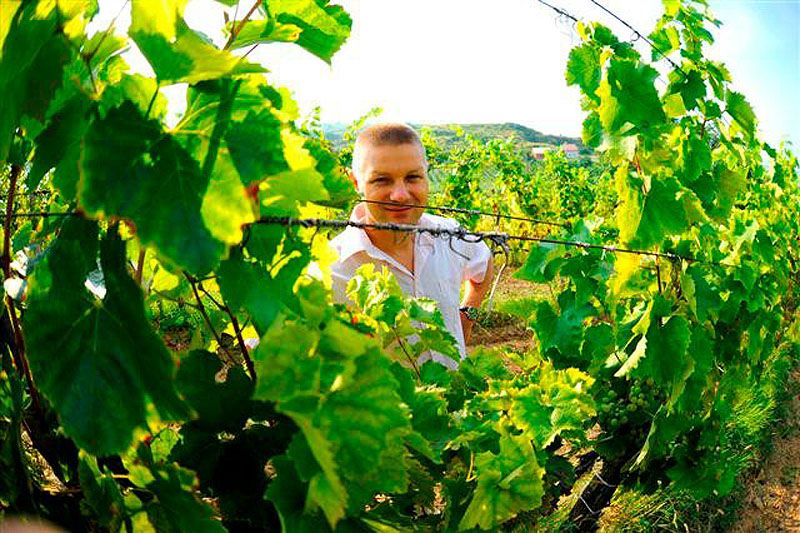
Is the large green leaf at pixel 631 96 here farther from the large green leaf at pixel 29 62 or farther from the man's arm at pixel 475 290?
the large green leaf at pixel 29 62

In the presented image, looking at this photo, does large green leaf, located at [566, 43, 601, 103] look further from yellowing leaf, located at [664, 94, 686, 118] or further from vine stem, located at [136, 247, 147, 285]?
vine stem, located at [136, 247, 147, 285]

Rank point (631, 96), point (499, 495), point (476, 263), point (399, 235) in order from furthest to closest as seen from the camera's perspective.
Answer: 1. point (476, 263)
2. point (399, 235)
3. point (631, 96)
4. point (499, 495)

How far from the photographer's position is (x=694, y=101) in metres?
2.25

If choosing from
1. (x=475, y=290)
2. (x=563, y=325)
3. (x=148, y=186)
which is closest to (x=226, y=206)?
(x=148, y=186)

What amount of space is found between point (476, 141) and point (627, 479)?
32.1 ft

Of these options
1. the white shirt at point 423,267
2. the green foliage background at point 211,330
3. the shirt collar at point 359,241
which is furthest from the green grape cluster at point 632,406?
the shirt collar at point 359,241

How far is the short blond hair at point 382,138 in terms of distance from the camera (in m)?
2.41

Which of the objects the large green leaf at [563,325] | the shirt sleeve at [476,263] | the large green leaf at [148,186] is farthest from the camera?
the shirt sleeve at [476,263]

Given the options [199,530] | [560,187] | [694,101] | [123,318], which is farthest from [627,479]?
[560,187]

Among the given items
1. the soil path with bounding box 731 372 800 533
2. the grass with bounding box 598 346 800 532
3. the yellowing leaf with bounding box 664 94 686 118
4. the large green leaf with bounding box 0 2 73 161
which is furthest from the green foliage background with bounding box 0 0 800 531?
the soil path with bounding box 731 372 800 533

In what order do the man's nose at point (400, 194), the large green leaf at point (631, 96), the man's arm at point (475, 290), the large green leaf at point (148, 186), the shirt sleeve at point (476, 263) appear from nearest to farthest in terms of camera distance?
the large green leaf at point (148, 186) < the large green leaf at point (631, 96) < the man's nose at point (400, 194) < the shirt sleeve at point (476, 263) < the man's arm at point (475, 290)

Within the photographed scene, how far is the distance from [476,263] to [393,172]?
70 centimetres

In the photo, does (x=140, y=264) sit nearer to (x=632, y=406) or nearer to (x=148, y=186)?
(x=148, y=186)

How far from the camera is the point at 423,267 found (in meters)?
2.55
